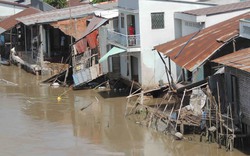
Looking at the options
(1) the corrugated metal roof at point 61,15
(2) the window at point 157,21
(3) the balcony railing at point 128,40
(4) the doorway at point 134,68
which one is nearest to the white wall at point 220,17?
(2) the window at point 157,21

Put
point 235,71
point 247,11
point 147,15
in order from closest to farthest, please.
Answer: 1. point 235,71
2. point 247,11
3. point 147,15

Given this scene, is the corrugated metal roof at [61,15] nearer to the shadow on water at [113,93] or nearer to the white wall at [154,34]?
the shadow on water at [113,93]

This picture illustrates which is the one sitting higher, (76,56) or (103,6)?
(103,6)

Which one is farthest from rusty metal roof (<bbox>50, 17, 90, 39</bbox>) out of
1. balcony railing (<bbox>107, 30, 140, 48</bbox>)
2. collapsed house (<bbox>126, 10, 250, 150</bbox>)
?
collapsed house (<bbox>126, 10, 250, 150</bbox>)

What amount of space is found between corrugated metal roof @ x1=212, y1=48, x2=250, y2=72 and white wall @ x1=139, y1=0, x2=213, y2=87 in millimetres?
8560

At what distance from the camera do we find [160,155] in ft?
62.2

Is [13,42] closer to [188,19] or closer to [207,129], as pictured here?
[188,19]

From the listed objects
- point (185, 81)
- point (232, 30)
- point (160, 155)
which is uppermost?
point (232, 30)

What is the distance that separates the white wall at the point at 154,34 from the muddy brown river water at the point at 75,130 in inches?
77.5

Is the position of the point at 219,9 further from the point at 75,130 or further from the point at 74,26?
the point at 74,26

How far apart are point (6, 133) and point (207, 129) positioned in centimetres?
812

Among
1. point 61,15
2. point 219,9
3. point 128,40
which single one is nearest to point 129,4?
point 128,40

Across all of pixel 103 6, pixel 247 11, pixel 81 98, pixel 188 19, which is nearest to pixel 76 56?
pixel 81 98

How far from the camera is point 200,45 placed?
21156 mm
